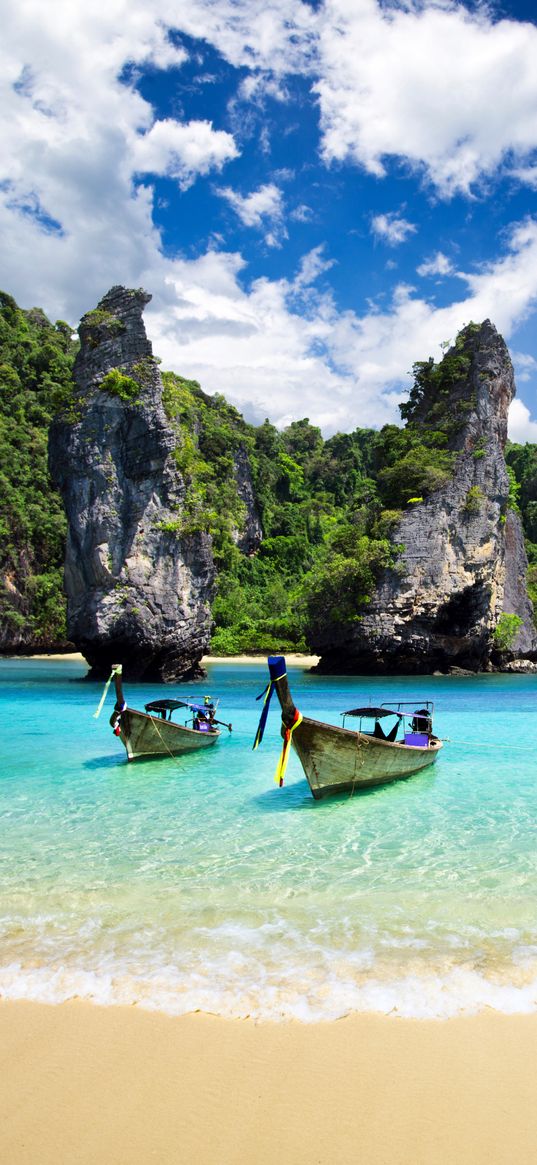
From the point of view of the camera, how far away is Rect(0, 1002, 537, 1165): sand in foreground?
3068 millimetres

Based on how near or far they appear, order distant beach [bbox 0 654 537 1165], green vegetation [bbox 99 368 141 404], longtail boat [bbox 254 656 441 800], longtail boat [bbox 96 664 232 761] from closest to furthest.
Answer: distant beach [bbox 0 654 537 1165] → longtail boat [bbox 254 656 441 800] → longtail boat [bbox 96 664 232 761] → green vegetation [bbox 99 368 141 404]

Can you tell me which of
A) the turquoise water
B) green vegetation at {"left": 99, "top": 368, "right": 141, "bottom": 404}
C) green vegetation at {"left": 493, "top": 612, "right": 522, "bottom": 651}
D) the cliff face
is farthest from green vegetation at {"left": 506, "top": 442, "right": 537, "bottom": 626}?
the turquoise water

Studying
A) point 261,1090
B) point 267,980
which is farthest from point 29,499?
point 261,1090

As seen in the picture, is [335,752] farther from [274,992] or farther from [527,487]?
[527,487]

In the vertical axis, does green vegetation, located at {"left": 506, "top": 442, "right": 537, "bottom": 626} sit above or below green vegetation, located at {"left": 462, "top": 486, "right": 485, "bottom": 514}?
above

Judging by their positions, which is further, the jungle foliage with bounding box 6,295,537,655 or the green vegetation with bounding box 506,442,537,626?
the green vegetation with bounding box 506,442,537,626

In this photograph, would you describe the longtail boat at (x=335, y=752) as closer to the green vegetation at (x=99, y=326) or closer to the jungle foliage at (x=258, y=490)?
the jungle foliage at (x=258, y=490)

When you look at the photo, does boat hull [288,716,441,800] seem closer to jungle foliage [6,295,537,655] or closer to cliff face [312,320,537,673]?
jungle foliage [6,295,537,655]

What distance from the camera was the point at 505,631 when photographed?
4275 cm

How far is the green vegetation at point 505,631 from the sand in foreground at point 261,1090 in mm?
40687

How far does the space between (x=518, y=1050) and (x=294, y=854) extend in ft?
13.5

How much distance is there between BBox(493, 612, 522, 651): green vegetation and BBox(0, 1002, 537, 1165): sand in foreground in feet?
133

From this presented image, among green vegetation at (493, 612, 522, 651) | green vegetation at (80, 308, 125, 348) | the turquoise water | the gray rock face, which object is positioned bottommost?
the turquoise water

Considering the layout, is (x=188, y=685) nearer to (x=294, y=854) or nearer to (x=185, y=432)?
(x=185, y=432)
